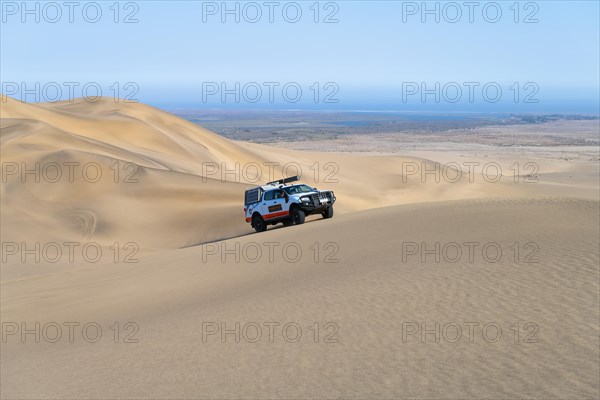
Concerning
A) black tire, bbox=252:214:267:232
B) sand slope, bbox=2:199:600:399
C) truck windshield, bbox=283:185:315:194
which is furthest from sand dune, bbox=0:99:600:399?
truck windshield, bbox=283:185:315:194

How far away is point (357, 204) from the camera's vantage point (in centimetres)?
3741

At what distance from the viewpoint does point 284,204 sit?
2430cm

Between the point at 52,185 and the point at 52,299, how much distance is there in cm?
1545

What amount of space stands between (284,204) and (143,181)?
10236 mm

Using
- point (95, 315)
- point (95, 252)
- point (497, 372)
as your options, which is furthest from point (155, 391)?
point (95, 252)

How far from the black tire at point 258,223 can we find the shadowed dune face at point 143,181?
192 cm

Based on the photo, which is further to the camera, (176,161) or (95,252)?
(176,161)

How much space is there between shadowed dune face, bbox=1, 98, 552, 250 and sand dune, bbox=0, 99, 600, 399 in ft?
0.64

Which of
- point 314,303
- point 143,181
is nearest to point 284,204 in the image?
point 143,181

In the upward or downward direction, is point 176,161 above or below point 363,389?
above

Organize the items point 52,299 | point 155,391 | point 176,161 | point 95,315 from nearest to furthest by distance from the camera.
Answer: point 155,391 → point 95,315 → point 52,299 → point 176,161

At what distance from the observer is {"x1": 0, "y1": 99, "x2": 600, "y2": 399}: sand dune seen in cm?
863

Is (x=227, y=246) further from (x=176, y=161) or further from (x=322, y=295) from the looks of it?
(x=176, y=161)

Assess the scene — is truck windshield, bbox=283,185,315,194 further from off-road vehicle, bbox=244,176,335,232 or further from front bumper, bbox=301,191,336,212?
front bumper, bbox=301,191,336,212
